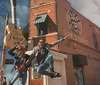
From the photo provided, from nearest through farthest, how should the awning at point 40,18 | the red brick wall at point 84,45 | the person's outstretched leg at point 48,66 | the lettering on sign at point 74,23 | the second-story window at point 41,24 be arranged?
1. the person's outstretched leg at point 48,66
2. the awning at point 40,18
3. the second-story window at point 41,24
4. the red brick wall at point 84,45
5. the lettering on sign at point 74,23

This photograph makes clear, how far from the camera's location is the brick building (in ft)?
48.8

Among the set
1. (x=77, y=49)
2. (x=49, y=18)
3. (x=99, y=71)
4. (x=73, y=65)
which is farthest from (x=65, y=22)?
(x=99, y=71)

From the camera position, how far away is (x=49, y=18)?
1633 centimetres

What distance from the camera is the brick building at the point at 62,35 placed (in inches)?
585

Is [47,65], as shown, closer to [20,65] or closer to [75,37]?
[20,65]

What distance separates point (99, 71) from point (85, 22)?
646 cm

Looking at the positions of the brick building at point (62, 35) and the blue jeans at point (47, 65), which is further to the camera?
the brick building at point (62, 35)

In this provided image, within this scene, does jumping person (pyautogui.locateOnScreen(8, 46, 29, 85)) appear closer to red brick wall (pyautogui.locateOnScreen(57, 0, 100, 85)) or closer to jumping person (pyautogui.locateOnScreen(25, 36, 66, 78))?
jumping person (pyautogui.locateOnScreen(25, 36, 66, 78))

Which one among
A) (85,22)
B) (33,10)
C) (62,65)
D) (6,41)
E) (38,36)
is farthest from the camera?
(85,22)

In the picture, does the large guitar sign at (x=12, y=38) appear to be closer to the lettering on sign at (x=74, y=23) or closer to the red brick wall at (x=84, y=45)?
the red brick wall at (x=84, y=45)

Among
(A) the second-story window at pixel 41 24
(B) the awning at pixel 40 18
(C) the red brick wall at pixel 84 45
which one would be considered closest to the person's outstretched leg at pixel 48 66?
(C) the red brick wall at pixel 84 45

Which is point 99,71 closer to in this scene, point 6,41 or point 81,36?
point 81,36

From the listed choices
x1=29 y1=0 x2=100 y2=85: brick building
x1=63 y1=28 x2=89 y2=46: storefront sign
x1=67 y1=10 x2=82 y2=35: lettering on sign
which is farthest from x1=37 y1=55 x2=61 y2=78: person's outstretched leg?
x1=67 y1=10 x2=82 y2=35: lettering on sign

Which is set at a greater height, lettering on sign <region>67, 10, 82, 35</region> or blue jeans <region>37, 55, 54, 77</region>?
lettering on sign <region>67, 10, 82, 35</region>
